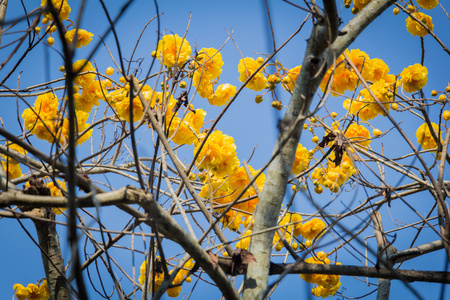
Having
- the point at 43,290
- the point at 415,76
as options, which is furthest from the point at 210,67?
the point at 43,290

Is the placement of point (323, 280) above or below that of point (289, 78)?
below

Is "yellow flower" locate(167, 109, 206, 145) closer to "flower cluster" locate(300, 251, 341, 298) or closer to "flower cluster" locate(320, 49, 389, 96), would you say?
"flower cluster" locate(320, 49, 389, 96)

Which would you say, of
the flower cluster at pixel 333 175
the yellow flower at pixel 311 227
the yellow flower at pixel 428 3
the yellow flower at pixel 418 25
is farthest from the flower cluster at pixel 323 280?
the yellow flower at pixel 428 3

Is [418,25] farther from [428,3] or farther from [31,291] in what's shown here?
[31,291]

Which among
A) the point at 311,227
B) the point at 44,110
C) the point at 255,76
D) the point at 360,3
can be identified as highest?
the point at 360,3

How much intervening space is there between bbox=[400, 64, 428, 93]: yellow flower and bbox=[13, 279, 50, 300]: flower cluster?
6.29ft

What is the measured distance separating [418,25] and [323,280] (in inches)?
47.5

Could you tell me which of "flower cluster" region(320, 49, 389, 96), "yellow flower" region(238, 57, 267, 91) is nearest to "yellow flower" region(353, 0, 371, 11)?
"flower cluster" region(320, 49, 389, 96)

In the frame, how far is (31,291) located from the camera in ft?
6.51

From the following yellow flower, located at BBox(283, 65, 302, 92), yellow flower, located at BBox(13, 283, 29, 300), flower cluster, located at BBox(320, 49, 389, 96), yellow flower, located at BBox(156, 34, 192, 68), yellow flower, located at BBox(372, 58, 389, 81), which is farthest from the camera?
yellow flower, located at BBox(13, 283, 29, 300)

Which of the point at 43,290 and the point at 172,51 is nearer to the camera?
the point at 172,51

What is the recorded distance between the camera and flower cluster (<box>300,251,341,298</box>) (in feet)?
5.98

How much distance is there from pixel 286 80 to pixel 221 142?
36 cm

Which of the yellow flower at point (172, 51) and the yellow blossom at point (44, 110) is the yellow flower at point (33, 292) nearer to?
the yellow blossom at point (44, 110)
